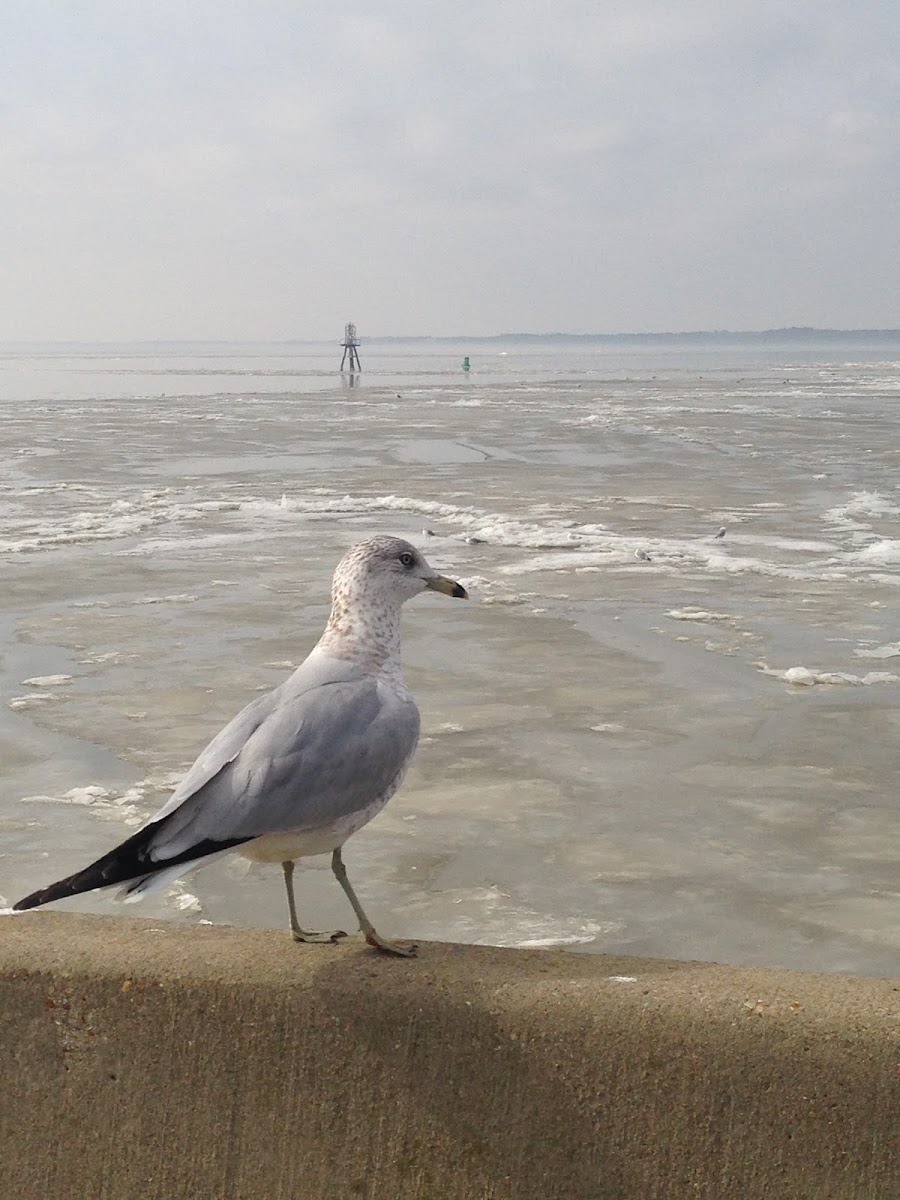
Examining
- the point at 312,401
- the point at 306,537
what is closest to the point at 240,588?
the point at 306,537

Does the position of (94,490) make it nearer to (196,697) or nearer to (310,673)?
(196,697)

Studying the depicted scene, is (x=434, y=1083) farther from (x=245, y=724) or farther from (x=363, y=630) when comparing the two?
(x=363, y=630)

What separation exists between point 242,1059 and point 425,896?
1904 mm

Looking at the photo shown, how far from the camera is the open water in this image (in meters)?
4.25

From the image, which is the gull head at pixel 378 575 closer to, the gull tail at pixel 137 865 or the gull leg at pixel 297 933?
the gull leg at pixel 297 933

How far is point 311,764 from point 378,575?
575 mm

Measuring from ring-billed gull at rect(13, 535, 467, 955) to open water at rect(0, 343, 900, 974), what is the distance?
1.27m

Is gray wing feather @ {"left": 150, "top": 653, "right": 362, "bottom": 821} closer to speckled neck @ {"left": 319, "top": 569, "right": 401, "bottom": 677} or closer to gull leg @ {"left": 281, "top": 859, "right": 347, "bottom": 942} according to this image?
speckled neck @ {"left": 319, "top": 569, "right": 401, "bottom": 677}

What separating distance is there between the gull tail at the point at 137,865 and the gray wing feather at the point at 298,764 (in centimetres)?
1

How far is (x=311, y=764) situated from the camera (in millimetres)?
2631

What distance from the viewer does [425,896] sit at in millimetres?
4215

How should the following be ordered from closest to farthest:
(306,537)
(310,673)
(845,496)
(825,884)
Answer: (310,673) → (825,884) → (306,537) → (845,496)

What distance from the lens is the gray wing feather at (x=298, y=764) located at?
8.27 ft

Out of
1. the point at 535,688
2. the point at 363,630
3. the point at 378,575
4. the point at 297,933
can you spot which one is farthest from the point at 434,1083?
the point at 535,688
